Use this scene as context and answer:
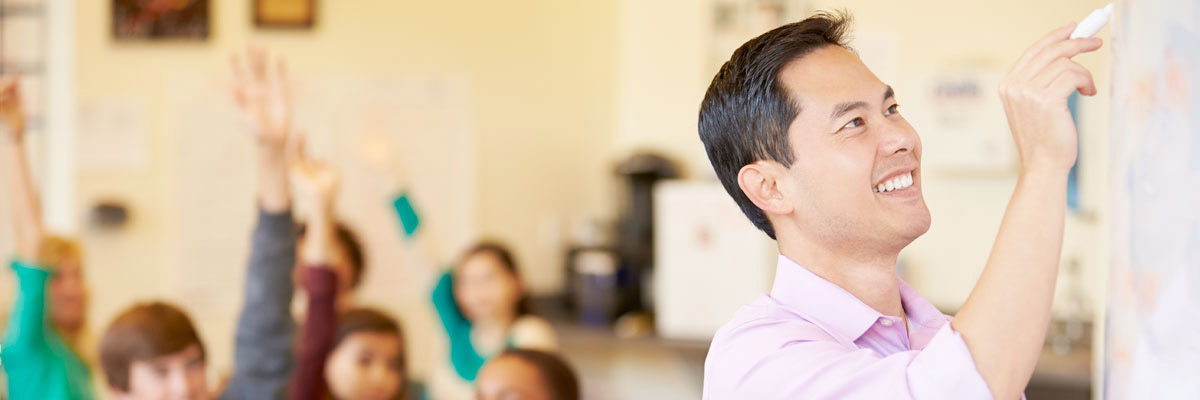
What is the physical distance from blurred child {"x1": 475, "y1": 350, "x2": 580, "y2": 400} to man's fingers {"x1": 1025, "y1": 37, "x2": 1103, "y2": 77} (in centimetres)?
157

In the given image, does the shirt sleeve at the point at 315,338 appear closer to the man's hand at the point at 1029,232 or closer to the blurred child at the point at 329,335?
the blurred child at the point at 329,335

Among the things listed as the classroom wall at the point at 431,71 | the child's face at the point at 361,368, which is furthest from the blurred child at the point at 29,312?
the classroom wall at the point at 431,71

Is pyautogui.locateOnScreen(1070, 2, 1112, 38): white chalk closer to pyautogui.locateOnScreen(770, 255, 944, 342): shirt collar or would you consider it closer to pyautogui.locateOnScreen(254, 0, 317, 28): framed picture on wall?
pyautogui.locateOnScreen(770, 255, 944, 342): shirt collar

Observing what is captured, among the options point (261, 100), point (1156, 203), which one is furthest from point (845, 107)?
point (261, 100)

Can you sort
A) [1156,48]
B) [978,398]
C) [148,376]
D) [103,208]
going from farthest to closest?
[103,208]
[148,376]
[1156,48]
[978,398]

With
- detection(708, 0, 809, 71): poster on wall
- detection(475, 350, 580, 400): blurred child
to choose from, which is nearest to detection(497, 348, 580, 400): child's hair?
detection(475, 350, 580, 400): blurred child

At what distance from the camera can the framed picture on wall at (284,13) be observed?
4.08 metres

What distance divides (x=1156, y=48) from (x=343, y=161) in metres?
3.59

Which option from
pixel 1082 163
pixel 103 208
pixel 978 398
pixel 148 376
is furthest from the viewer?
pixel 103 208

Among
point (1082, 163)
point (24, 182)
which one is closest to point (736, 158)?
point (24, 182)

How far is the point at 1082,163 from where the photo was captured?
12.1ft

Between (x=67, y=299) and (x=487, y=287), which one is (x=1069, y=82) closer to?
(x=487, y=287)

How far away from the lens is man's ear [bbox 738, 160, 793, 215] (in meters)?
0.98

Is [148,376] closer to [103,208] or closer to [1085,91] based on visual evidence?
[1085,91]
